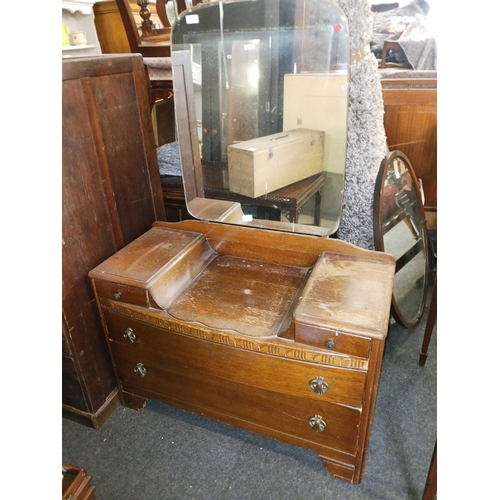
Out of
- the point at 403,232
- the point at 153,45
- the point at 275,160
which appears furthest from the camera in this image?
the point at 153,45

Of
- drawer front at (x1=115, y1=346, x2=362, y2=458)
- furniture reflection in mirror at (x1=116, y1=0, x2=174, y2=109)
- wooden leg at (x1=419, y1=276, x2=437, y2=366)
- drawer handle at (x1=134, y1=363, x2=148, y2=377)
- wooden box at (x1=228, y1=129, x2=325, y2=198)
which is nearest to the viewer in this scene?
drawer front at (x1=115, y1=346, x2=362, y2=458)

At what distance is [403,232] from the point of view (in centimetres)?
163

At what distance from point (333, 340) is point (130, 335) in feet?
2.23

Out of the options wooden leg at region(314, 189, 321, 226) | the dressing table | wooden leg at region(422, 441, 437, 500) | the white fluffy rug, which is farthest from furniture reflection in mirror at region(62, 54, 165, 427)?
wooden leg at region(422, 441, 437, 500)

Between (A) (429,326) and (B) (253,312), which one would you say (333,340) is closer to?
(B) (253,312)

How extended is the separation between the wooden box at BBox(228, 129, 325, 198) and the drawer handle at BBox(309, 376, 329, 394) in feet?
2.06

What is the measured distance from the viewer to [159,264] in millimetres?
1252

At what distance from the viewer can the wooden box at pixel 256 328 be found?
1.01 metres

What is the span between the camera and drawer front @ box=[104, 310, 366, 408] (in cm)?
104

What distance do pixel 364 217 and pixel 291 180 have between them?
0.46m

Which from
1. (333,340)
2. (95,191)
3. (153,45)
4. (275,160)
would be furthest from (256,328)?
(153,45)

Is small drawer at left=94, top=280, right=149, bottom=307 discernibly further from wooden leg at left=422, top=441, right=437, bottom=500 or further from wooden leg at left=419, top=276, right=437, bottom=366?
wooden leg at left=419, top=276, right=437, bottom=366

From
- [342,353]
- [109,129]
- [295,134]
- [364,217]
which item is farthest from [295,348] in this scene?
[109,129]
